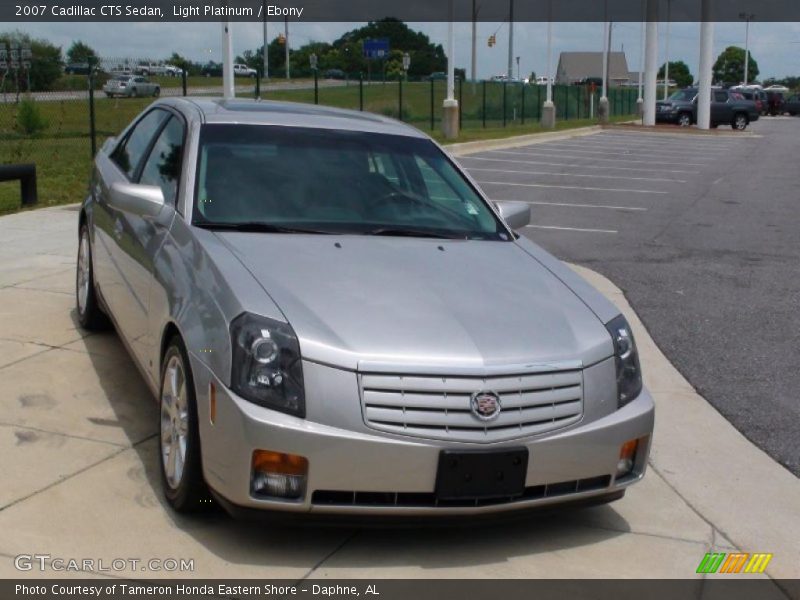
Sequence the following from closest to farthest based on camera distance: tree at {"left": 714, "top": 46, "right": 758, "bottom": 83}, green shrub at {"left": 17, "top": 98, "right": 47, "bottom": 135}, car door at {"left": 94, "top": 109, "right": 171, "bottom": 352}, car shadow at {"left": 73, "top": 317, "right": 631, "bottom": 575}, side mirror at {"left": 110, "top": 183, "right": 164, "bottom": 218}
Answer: car shadow at {"left": 73, "top": 317, "right": 631, "bottom": 575} < side mirror at {"left": 110, "top": 183, "right": 164, "bottom": 218} < car door at {"left": 94, "top": 109, "right": 171, "bottom": 352} < green shrub at {"left": 17, "top": 98, "right": 47, "bottom": 135} < tree at {"left": 714, "top": 46, "right": 758, "bottom": 83}

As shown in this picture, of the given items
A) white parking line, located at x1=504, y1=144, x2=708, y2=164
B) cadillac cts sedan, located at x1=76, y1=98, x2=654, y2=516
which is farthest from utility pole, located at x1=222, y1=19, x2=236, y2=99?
white parking line, located at x1=504, y1=144, x2=708, y2=164

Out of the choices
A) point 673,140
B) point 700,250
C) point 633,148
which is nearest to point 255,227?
point 700,250

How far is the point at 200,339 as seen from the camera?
412 cm

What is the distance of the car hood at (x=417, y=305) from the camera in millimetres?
3895

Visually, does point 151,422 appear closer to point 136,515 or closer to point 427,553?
point 136,515

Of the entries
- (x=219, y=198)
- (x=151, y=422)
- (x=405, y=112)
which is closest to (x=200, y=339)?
(x=219, y=198)

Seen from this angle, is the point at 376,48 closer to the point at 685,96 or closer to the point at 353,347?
the point at 685,96

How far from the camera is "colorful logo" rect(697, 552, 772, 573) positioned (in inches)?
167

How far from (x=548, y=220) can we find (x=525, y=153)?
42.7ft

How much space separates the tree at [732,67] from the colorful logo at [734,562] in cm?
14549

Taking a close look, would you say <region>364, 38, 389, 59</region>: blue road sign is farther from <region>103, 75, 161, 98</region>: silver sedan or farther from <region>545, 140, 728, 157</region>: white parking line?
<region>103, 75, 161, 98</region>: silver sedan

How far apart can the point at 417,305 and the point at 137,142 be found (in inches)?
113

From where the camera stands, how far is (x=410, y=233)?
5109 millimetres
